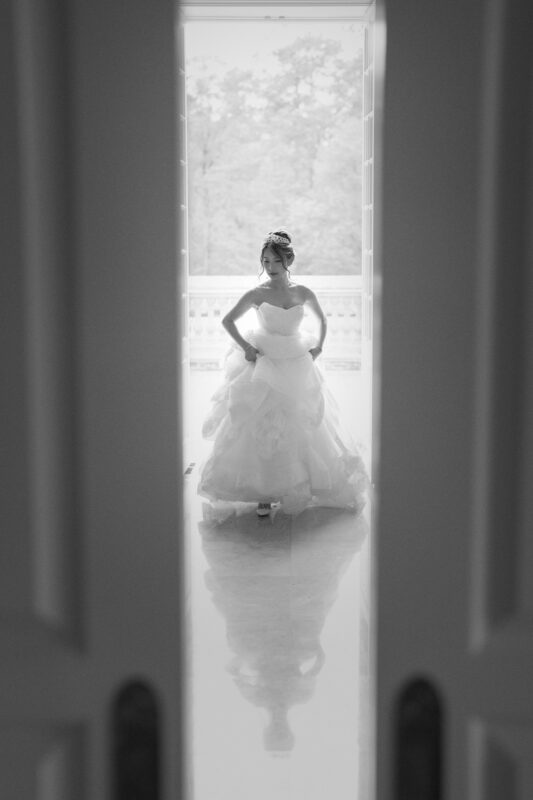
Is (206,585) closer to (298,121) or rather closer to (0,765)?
(0,765)

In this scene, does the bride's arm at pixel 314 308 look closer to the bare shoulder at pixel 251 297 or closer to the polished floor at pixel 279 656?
the bare shoulder at pixel 251 297

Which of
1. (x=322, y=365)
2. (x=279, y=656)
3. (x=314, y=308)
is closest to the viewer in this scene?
(x=279, y=656)

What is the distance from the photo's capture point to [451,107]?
69cm

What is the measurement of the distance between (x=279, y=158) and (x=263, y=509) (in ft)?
15.9

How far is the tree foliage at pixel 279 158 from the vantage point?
8.64m

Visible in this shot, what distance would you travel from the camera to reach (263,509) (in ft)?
16.5

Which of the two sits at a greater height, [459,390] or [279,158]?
[279,158]

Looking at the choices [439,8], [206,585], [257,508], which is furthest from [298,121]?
[439,8]

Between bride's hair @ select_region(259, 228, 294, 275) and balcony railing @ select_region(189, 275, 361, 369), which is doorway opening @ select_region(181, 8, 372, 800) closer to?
balcony railing @ select_region(189, 275, 361, 369)

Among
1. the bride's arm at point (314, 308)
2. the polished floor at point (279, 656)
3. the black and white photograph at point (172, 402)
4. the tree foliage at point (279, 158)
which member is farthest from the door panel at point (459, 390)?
the tree foliage at point (279, 158)

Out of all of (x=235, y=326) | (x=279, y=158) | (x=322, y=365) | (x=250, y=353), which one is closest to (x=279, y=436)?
(x=250, y=353)

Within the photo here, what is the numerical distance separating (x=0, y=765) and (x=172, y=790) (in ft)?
0.43

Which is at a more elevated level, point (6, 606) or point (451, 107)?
point (451, 107)

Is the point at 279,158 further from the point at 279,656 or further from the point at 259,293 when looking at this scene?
the point at 279,656
